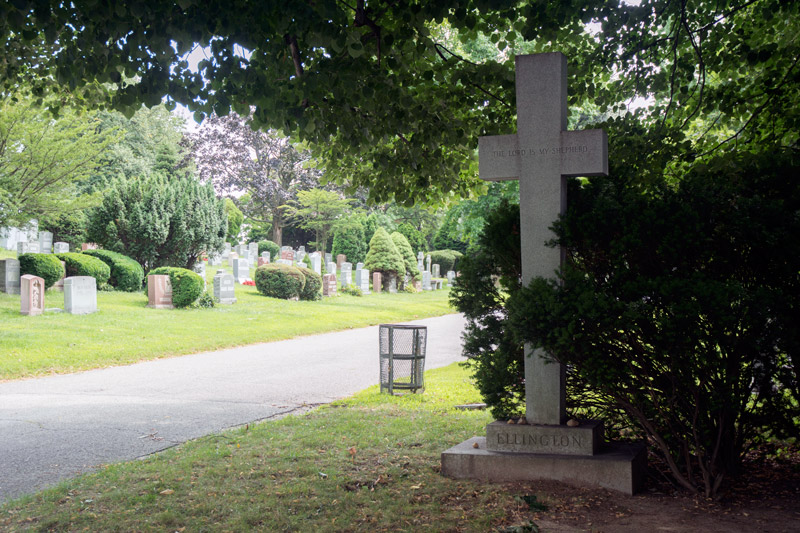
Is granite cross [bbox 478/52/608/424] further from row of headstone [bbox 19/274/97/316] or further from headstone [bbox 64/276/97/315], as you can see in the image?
headstone [bbox 64/276/97/315]

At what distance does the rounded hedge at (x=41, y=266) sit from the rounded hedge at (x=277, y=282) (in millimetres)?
7640

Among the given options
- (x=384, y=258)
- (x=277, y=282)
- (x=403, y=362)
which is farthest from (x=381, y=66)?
(x=384, y=258)

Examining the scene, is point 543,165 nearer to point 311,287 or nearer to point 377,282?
point 311,287

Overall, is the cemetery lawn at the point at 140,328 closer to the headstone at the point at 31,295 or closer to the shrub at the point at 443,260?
the headstone at the point at 31,295

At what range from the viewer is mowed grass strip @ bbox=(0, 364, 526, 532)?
13.6ft

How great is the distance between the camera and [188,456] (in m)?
5.88

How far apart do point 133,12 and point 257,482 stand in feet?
11.5

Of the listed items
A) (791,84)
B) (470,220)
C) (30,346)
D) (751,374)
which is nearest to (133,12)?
(751,374)

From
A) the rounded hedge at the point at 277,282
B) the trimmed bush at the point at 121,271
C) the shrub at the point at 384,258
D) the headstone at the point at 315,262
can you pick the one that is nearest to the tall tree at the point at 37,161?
the trimmed bush at the point at 121,271

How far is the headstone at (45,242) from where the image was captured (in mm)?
28703

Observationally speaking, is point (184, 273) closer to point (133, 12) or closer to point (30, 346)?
point (30, 346)

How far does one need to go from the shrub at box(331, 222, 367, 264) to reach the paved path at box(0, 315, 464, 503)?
29.4 m

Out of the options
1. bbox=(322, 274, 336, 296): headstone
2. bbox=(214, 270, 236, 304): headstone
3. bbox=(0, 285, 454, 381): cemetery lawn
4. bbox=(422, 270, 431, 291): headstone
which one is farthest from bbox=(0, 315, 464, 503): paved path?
bbox=(422, 270, 431, 291): headstone

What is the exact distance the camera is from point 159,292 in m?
20.0
